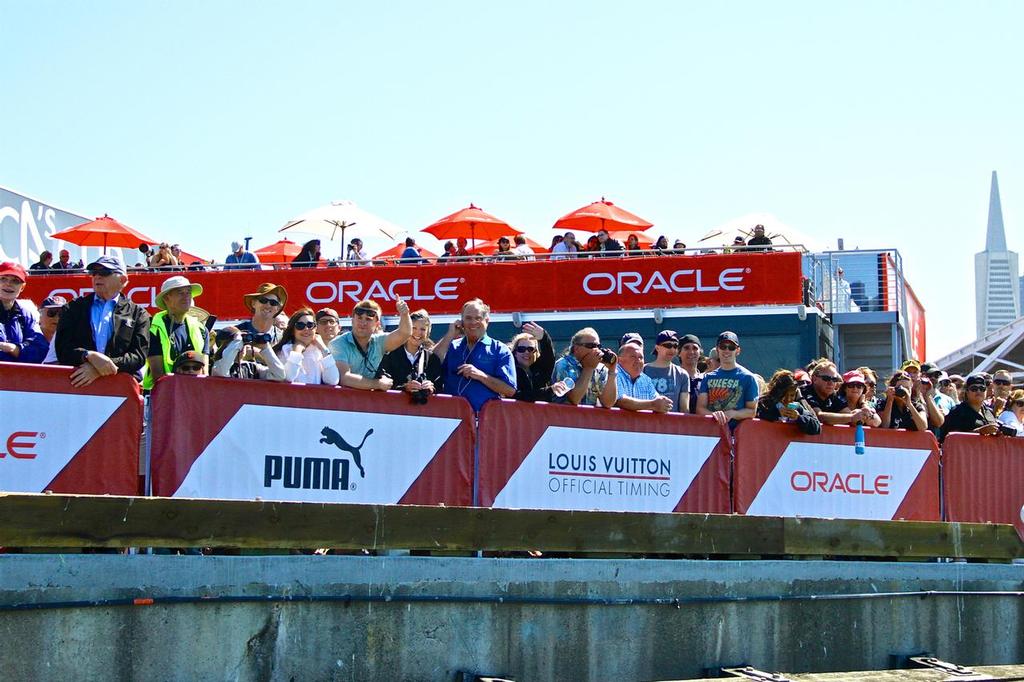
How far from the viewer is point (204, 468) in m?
8.09

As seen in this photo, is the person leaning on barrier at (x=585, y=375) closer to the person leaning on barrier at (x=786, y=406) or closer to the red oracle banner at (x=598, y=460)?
the red oracle banner at (x=598, y=460)

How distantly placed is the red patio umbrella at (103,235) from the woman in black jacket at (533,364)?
50.7ft

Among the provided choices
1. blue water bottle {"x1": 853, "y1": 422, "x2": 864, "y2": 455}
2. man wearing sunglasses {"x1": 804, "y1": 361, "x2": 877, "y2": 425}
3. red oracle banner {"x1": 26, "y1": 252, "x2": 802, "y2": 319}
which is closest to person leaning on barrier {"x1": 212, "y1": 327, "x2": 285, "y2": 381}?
man wearing sunglasses {"x1": 804, "y1": 361, "x2": 877, "y2": 425}

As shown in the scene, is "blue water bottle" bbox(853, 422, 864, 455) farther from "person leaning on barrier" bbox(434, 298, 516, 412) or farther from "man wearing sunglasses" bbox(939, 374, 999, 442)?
"person leaning on barrier" bbox(434, 298, 516, 412)

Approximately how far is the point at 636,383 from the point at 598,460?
1000 millimetres

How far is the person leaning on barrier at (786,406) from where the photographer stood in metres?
Answer: 11.0

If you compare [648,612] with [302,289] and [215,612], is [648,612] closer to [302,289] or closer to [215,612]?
[215,612]

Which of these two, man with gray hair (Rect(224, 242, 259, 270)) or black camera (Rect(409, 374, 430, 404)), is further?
man with gray hair (Rect(224, 242, 259, 270))

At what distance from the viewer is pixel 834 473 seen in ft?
37.2

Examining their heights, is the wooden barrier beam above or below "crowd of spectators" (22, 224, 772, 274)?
below

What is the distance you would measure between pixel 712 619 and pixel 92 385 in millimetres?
4453

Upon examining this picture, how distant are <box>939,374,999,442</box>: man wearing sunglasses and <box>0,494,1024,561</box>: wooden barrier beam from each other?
1.78 m

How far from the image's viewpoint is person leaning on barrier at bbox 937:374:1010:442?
42.1 feet

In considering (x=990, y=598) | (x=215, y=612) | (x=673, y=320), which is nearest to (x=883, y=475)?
(x=990, y=598)
